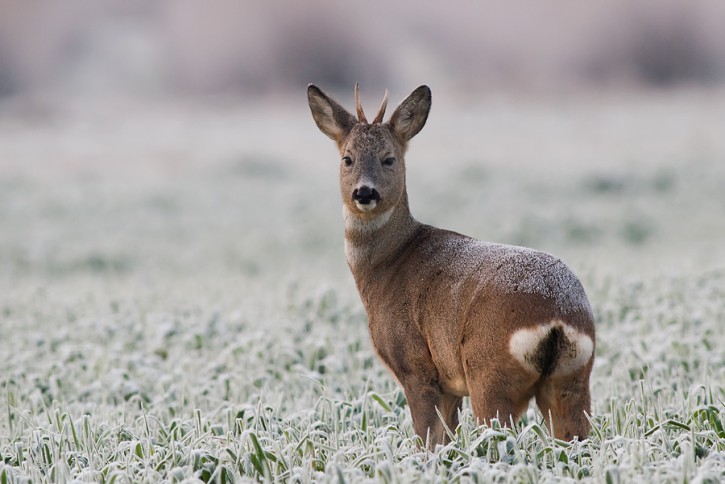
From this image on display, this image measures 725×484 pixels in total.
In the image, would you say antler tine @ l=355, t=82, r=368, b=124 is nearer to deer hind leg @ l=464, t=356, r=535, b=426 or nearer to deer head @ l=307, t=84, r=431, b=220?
deer head @ l=307, t=84, r=431, b=220

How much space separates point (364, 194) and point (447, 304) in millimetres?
846

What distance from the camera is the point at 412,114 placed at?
5633mm

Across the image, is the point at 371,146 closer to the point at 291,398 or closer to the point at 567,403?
the point at 567,403

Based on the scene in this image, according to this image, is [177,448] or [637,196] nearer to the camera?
[177,448]

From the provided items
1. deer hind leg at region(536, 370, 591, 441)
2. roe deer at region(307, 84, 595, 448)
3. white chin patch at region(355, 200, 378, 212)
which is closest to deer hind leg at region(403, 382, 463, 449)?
roe deer at region(307, 84, 595, 448)

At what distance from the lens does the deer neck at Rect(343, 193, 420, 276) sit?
18.2 feet

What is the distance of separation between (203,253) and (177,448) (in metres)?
14.0

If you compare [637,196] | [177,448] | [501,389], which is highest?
[637,196]

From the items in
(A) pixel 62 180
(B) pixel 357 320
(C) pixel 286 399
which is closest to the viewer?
(C) pixel 286 399

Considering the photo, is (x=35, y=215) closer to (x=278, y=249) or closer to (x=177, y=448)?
(x=278, y=249)

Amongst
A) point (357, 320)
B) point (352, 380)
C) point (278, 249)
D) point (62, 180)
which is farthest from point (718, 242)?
point (62, 180)

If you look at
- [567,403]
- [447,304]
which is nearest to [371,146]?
[447,304]

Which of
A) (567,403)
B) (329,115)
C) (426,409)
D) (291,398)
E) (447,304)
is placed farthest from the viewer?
(291,398)

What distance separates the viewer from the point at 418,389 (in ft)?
16.2
